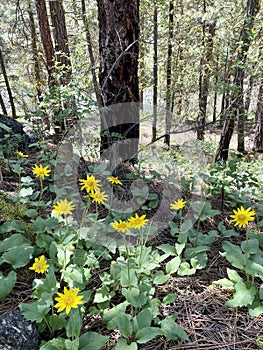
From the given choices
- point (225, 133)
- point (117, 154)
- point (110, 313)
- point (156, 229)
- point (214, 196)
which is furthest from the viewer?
point (225, 133)

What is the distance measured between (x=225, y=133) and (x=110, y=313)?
5.70 meters

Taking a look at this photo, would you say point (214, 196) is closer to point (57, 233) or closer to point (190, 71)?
point (57, 233)

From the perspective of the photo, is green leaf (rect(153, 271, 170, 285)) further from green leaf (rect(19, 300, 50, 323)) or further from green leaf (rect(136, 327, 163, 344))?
green leaf (rect(19, 300, 50, 323))

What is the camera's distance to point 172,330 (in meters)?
1.05

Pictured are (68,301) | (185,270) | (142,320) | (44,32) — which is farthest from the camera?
(44,32)

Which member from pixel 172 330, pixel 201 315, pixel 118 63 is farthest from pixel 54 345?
pixel 118 63

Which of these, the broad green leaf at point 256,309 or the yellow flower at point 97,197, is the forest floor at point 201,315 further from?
the yellow flower at point 97,197

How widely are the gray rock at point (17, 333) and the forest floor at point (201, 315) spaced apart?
7.4 inches

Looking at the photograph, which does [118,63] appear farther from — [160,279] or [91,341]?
[91,341]

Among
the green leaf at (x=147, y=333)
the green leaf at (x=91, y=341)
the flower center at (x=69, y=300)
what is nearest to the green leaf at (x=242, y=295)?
the green leaf at (x=147, y=333)

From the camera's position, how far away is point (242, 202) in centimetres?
214

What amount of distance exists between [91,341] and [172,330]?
0.31 meters

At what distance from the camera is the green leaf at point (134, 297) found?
1.10 m

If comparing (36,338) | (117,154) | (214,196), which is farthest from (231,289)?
(117,154)
